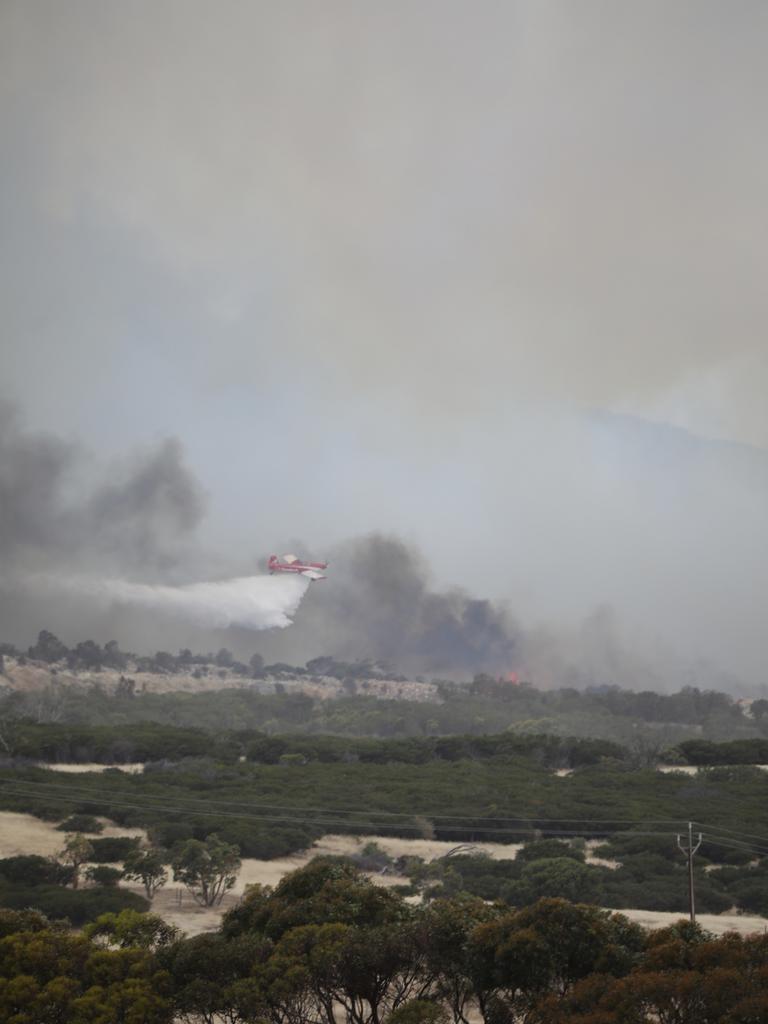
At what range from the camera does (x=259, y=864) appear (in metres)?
57.6

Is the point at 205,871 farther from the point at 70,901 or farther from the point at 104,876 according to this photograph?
the point at 70,901

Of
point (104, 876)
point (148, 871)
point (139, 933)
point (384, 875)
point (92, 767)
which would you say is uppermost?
point (139, 933)

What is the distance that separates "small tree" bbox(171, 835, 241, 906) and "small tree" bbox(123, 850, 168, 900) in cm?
81

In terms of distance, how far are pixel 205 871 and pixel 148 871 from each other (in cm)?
301

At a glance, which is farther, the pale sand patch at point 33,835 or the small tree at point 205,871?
the pale sand patch at point 33,835

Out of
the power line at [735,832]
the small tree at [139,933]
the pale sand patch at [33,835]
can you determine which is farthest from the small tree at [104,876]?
the power line at [735,832]

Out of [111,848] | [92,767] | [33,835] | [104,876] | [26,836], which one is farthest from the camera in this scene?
[92,767]

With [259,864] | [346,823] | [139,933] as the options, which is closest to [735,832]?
[346,823]

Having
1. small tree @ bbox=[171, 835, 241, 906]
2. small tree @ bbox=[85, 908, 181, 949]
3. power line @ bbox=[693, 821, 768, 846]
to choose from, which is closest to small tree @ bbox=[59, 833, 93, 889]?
small tree @ bbox=[171, 835, 241, 906]

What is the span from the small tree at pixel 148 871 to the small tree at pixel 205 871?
2.65 feet

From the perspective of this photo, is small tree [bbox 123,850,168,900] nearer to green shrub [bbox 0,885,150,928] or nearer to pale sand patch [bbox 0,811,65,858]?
green shrub [bbox 0,885,150,928]

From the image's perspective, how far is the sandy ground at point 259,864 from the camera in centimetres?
4494

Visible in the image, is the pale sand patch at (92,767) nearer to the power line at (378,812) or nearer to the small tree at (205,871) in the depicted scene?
the power line at (378,812)

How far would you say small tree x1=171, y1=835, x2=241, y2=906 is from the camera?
4897cm
